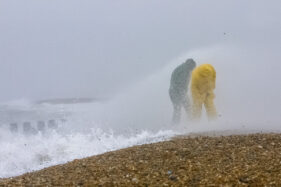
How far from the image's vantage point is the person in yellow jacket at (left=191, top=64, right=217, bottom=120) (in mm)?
11648

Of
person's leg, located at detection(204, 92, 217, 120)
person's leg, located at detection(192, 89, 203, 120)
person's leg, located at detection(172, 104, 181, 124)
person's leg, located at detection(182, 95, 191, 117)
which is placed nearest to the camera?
person's leg, located at detection(192, 89, 203, 120)

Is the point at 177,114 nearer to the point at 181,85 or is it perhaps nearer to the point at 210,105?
the point at 181,85

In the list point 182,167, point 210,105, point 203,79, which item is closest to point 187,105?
Answer: point 210,105

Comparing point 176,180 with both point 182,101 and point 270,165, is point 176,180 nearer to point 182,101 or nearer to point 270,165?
point 270,165

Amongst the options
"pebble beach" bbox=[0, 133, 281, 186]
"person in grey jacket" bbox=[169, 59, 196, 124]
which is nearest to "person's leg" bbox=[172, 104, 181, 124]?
"person in grey jacket" bbox=[169, 59, 196, 124]

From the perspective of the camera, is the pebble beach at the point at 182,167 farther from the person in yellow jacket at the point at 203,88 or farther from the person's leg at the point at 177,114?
the person's leg at the point at 177,114

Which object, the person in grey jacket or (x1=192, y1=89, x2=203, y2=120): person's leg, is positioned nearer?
(x1=192, y1=89, x2=203, y2=120): person's leg

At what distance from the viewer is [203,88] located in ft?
38.6

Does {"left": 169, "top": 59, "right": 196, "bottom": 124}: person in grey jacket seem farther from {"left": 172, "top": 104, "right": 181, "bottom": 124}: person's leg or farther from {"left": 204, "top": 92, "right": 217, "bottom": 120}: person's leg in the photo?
{"left": 204, "top": 92, "right": 217, "bottom": 120}: person's leg

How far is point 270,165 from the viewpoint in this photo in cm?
450

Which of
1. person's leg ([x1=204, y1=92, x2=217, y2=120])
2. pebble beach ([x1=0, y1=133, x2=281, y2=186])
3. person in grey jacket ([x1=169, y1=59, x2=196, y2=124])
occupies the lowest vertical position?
pebble beach ([x1=0, y1=133, x2=281, y2=186])

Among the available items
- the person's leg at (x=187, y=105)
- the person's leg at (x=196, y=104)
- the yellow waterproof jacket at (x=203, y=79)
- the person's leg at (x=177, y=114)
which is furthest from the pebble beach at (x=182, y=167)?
the person's leg at (x=177, y=114)

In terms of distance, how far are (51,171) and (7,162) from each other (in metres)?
3.49

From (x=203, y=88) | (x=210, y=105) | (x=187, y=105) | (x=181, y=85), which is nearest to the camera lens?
(x=203, y=88)
